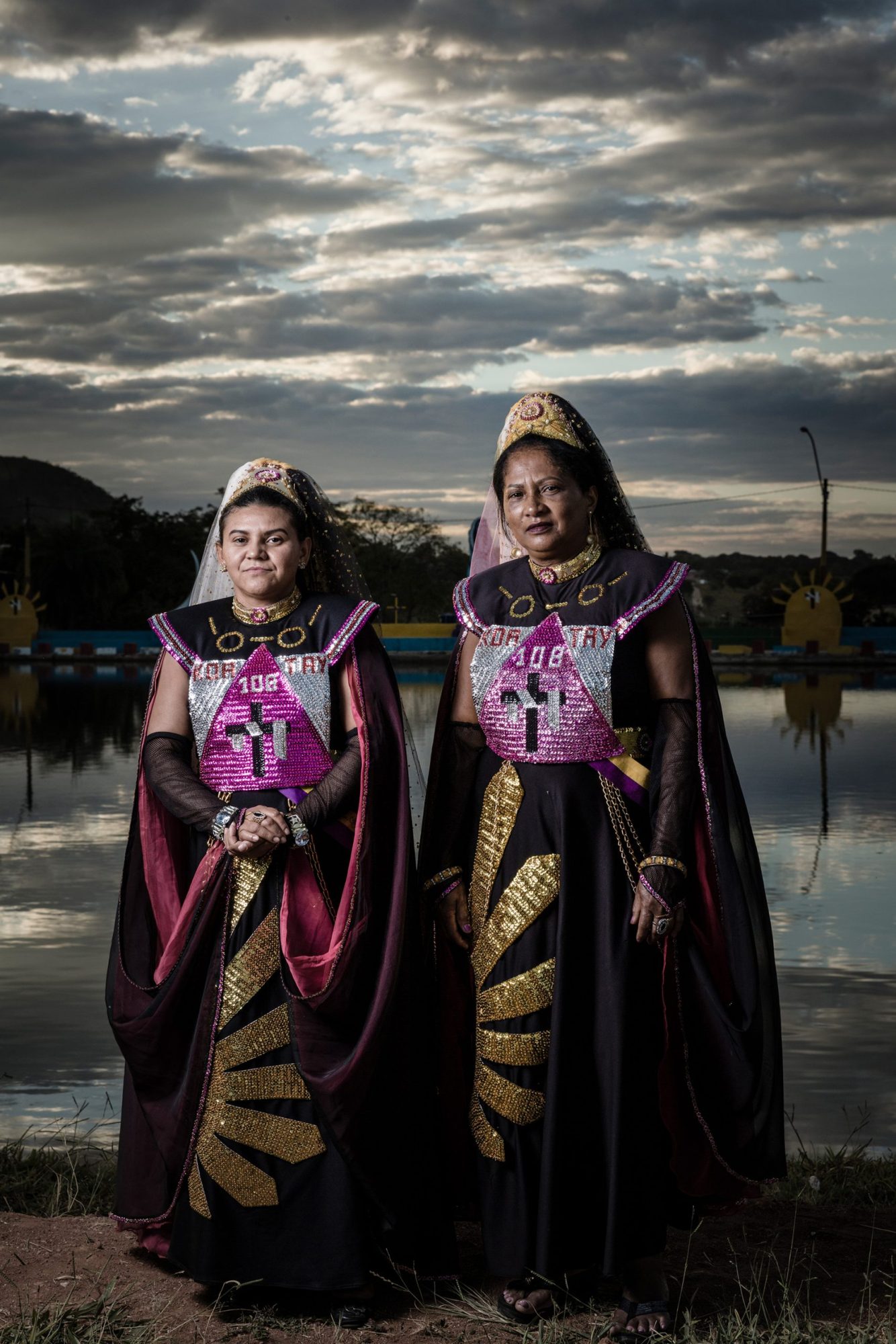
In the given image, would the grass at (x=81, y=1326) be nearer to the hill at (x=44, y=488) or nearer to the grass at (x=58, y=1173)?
the grass at (x=58, y=1173)

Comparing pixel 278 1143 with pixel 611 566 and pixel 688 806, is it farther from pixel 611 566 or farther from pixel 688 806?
pixel 611 566

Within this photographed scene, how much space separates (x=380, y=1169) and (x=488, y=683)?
1.14 metres

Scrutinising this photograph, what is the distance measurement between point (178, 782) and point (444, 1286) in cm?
133

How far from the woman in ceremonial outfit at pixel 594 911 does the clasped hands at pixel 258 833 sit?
41 centimetres

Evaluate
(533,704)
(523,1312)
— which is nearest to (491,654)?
(533,704)

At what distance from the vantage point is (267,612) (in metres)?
3.52

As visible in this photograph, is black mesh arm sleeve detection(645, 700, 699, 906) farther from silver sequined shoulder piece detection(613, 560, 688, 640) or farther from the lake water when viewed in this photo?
the lake water

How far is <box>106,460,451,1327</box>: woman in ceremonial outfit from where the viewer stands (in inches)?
131

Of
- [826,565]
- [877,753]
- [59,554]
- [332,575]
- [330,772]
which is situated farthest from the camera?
[59,554]

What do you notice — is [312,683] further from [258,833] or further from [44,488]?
[44,488]

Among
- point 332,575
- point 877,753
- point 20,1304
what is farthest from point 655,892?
point 877,753

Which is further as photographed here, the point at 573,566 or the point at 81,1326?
the point at 573,566

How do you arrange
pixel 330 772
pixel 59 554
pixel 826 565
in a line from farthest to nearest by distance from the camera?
pixel 59 554 → pixel 826 565 → pixel 330 772

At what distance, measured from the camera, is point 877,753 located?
1482 cm
